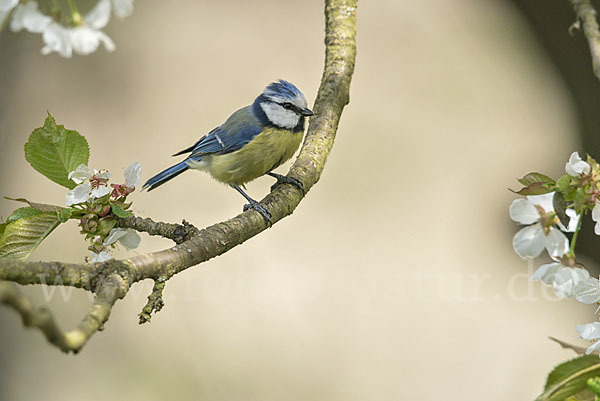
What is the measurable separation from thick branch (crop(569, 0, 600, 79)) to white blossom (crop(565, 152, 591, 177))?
51cm

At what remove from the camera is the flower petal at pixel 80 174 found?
1.00 metres

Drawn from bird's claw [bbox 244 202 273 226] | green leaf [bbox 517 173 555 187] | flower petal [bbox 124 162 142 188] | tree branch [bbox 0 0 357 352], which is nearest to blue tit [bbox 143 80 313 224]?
tree branch [bbox 0 0 357 352]

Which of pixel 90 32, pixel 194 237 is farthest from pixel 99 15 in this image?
pixel 194 237

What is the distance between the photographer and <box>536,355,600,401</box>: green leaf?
2.66 ft

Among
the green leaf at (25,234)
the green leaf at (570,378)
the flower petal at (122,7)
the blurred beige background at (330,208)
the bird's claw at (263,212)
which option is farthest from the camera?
the blurred beige background at (330,208)

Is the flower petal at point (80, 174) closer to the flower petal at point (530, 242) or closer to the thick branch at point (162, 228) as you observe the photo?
the thick branch at point (162, 228)

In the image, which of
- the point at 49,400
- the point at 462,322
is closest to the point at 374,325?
the point at 462,322

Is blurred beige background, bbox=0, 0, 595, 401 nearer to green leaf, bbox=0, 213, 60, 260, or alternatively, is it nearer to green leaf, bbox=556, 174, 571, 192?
green leaf, bbox=0, 213, 60, 260

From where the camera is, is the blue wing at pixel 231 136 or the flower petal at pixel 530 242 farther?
the blue wing at pixel 231 136

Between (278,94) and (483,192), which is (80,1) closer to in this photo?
(278,94)

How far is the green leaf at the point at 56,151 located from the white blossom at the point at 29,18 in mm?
396

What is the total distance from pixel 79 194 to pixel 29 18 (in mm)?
397

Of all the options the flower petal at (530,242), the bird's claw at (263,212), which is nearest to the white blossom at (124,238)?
the bird's claw at (263,212)

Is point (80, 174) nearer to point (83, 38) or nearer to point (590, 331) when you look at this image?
point (83, 38)
